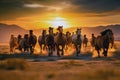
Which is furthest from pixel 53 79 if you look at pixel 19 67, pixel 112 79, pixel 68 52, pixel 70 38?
pixel 70 38

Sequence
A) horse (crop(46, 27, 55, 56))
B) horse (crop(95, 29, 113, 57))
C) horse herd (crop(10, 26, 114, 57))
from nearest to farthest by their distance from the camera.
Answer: horse (crop(95, 29, 113, 57)) < horse herd (crop(10, 26, 114, 57)) < horse (crop(46, 27, 55, 56))

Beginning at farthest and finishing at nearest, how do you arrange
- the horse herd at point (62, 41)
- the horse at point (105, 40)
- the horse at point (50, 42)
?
the horse at point (50, 42)
the horse herd at point (62, 41)
the horse at point (105, 40)

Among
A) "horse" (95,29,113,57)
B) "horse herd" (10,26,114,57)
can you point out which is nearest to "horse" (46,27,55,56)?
"horse herd" (10,26,114,57)

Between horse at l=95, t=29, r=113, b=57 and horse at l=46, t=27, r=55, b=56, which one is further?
horse at l=46, t=27, r=55, b=56

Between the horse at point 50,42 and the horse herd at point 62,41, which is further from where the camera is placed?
the horse at point 50,42

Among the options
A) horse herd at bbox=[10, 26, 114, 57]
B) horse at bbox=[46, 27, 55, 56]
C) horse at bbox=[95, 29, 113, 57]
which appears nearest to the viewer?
horse at bbox=[95, 29, 113, 57]

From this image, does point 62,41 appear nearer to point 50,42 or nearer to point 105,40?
point 50,42

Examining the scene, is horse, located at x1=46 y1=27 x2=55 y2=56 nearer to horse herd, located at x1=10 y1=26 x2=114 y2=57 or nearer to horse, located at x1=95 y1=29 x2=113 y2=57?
horse herd, located at x1=10 y1=26 x2=114 y2=57

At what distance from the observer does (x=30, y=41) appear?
4550 centimetres

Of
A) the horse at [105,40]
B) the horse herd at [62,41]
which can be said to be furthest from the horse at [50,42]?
the horse at [105,40]

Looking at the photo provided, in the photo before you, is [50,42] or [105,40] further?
[50,42]

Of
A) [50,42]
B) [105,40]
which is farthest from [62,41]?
[105,40]

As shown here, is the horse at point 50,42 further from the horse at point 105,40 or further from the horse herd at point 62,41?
the horse at point 105,40

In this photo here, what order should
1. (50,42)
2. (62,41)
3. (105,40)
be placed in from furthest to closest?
(50,42)
(62,41)
(105,40)
